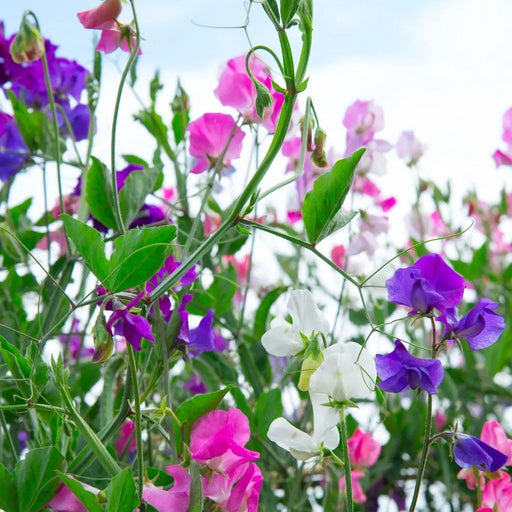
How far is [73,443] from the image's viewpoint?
0.59 meters

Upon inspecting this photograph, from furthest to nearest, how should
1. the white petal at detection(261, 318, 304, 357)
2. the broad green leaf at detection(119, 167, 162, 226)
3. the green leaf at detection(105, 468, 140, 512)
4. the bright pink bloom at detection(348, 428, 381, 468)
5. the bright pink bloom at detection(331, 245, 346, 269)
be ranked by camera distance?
the bright pink bloom at detection(331, 245, 346, 269), the bright pink bloom at detection(348, 428, 381, 468), the broad green leaf at detection(119, 167, 162, 226), the white petal at detection(261, 318, 304, 357), the green leaf at detection(105, 468, 140, 512)

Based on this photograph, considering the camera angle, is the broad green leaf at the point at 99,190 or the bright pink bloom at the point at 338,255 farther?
the bright pink bloom at the point at 338,255

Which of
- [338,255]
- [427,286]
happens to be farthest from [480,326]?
[338,255]

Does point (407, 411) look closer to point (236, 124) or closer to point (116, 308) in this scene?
point (236, 124)

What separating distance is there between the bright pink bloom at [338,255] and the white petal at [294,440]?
2.12 ft

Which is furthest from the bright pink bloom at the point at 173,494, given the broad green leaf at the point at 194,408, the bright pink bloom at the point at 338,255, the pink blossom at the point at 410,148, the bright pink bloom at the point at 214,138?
the pink blossom at the point at 410,148

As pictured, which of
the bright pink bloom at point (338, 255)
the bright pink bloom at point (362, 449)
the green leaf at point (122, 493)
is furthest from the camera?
the bright pink bloom at point (338, 255)

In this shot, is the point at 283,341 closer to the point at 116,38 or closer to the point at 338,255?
the point at 116,38

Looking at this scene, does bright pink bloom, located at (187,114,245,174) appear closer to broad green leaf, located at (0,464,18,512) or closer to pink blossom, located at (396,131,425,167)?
broad green leaf, located at (0,464,18,512)

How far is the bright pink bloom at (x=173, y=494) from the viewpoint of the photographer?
447 millimetres

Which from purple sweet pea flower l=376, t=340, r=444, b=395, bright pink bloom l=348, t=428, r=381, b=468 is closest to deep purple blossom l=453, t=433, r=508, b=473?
purple sweet pea flower l=376, t=340, r=444, b=395

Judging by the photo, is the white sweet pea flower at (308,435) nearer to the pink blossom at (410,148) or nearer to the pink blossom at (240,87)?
the pink blossom at (240,87)

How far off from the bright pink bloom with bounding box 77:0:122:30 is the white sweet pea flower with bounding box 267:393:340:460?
299 millimetres

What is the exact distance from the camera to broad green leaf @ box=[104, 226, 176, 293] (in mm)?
425
